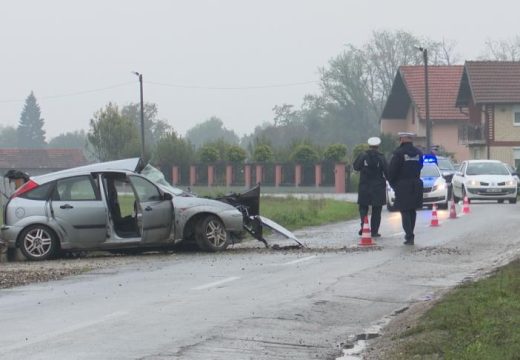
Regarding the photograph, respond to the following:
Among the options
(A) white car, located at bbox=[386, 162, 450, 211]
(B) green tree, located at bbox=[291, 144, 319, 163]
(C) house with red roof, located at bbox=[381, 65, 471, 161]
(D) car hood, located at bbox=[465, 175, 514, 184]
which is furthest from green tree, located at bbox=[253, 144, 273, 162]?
(A) white car, located at bbox=[386, 162, 450, 211]

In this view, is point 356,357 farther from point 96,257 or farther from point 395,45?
point 395,45

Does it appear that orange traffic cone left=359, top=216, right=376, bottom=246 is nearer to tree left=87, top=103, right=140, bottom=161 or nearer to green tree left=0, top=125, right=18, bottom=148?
tree left=87, top=103, right=140, bottom=161

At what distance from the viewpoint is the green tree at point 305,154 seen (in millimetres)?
71625

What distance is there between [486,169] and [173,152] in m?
40.4

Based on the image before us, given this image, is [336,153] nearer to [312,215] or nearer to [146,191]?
[312,215]

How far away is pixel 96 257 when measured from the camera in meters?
18.2

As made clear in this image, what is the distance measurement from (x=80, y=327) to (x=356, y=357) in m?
2.63

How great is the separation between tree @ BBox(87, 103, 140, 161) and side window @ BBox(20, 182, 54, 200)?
58.8m

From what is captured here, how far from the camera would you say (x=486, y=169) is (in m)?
37.0

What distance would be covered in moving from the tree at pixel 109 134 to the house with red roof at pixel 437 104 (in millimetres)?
20574

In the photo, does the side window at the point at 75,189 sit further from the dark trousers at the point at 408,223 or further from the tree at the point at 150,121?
the tree at the point at 150,121

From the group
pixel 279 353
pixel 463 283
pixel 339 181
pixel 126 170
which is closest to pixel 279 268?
pixel 463 283

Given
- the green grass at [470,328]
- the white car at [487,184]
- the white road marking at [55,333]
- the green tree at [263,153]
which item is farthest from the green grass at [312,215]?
the green tree at [263,153]

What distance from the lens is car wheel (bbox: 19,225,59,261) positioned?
1745 cm
